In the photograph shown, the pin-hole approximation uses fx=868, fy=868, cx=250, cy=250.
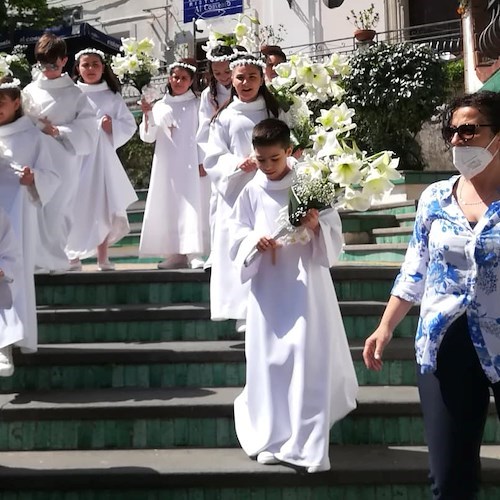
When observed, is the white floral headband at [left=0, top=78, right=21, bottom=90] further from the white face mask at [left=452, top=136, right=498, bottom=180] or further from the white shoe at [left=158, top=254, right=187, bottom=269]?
the white face mask at [left=452, top=136, right=498, bottom=180]

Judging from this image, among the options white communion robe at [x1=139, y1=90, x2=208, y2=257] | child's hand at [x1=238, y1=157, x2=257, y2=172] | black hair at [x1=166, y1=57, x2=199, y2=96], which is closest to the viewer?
child's hand at [x1=238, y1=157, x2=257, y2=172]

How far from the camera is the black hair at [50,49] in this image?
255 inches

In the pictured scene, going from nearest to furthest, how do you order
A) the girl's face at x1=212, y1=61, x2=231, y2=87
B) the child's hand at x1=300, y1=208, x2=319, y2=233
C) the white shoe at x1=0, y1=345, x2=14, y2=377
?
1. the child's hand at x1=300, y1=208, x2=319, y2=233
2. the white shoe at x1=0, y1=345, x2=14, y2=377
3. the girl's face at x1=212, y1=61, x2=231, y2=87

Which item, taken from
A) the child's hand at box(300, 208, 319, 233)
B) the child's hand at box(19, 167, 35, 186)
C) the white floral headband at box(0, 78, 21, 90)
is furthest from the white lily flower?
the white floral headband at box(0, 78, 21, 90)

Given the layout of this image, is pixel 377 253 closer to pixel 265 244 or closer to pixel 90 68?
pixel 90 68

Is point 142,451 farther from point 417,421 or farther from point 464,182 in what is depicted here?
point 464,182

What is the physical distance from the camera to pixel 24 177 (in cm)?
545

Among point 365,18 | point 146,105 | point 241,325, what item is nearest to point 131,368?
point 241,325

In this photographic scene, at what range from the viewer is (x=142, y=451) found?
4.72 m

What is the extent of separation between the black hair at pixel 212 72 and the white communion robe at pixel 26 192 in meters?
1.48

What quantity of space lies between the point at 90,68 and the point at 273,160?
362 cm

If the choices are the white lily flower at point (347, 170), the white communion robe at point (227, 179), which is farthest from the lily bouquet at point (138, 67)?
the white lily flower at point (347, 170)

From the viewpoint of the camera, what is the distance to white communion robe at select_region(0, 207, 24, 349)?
14.4 ft

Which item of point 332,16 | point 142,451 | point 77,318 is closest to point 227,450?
point 142,451
